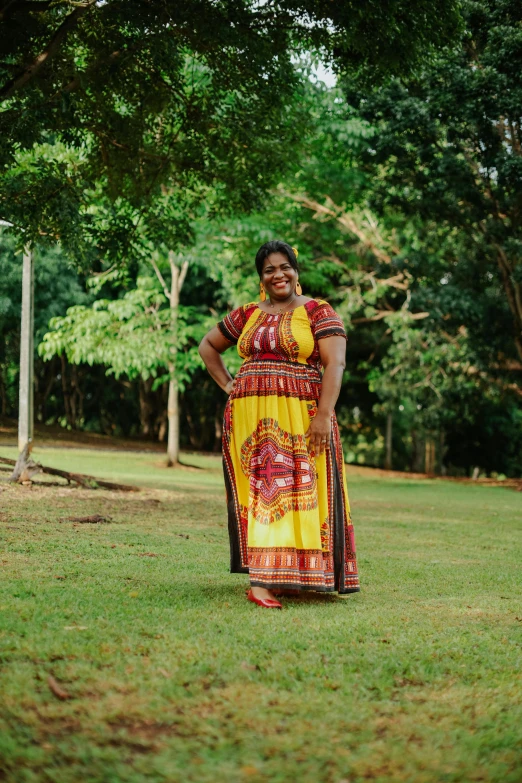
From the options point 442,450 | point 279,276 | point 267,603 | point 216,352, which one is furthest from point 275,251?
point 442,450

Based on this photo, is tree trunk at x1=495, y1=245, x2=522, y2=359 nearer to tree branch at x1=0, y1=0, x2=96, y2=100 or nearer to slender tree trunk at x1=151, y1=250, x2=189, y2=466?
slender tree trunk at x1=151, y1=250, x2=189, y2=466

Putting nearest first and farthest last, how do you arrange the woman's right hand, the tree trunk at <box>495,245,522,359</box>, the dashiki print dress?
1. the dashiki print dress
2. the woman's right hand
3. the tree trunk at <box>495,245,522,359</box>

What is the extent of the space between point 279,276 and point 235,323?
18.5 inches

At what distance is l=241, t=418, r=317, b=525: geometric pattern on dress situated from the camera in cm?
541

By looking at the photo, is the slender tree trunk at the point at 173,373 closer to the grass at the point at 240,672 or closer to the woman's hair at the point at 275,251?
the grass at the point at 240,672

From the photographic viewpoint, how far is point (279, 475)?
5.42 metres

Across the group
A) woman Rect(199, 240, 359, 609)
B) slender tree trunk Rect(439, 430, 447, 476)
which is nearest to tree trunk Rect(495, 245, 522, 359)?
slender tree trunk Rect(439, 430, 447, 476)

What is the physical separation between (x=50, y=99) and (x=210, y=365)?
4914 mm

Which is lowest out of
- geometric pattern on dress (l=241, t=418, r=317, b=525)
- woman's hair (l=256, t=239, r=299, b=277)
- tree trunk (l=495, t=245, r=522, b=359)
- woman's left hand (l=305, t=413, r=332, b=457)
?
geometric pattern on dress (l=241, t=418, r=317, b=525)

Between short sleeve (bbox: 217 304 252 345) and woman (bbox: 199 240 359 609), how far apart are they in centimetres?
13

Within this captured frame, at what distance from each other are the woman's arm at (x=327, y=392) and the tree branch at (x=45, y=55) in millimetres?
5066

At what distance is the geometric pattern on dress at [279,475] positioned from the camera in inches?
213

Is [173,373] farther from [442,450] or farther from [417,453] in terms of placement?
[442,450]

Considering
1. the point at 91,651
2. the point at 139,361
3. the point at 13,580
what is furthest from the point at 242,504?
the point at 139,361
